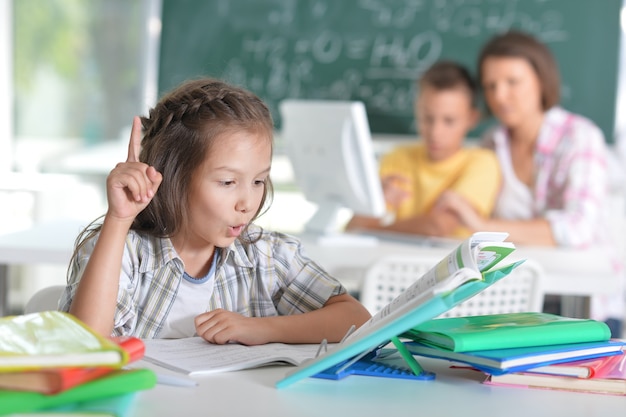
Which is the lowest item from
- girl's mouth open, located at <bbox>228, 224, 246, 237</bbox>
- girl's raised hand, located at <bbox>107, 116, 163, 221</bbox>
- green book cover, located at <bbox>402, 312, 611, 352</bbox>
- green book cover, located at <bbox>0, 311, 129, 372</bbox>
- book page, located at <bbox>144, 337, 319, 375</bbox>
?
book page, located at <bbox>144, 337, 319, 375</bbox>

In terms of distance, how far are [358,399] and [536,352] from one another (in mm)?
218

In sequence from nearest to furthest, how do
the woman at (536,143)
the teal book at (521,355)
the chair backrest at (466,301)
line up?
the teal book at (521,355)
the chair backrest at (466,301)
the woman at (536,143)

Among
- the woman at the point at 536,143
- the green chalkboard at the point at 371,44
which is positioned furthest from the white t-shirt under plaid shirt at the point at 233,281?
the green chalkboard at the point at 371,44

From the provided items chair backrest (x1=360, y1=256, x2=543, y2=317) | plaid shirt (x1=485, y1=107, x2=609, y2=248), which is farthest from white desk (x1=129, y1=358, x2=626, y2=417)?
plaid shirt (x1=485, y1=107, x2=609, y2=248)

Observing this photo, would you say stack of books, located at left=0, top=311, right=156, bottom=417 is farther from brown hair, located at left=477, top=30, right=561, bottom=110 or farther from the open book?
brown hair, located at left=477, top=30, right=561, bottom=110

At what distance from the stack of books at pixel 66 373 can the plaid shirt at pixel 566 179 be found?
2299mm

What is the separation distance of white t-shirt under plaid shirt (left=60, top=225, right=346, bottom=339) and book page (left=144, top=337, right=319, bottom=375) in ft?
0.49

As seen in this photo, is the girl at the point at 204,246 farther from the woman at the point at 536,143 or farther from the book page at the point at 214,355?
the woman at the point at 536,143

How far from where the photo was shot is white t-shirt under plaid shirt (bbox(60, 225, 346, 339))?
4.37 ft

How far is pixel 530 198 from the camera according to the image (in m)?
3.36

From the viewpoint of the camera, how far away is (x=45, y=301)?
4.61ft

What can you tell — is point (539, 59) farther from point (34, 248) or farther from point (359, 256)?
point (34, 248)

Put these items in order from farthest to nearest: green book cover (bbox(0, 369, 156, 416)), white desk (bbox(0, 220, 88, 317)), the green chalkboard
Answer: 1. the green chalkboard
2. white desk (bbox(0, 220, 88, 317))
3. green book cover (bbox(0, 369, 156, 416))

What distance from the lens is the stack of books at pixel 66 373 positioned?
2.60 feet
